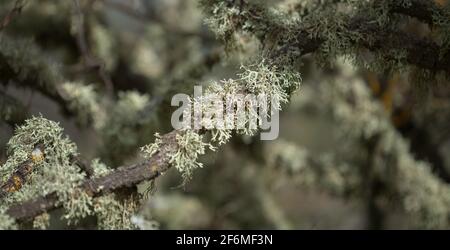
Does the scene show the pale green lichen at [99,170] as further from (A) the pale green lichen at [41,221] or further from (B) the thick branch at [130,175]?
(A) the pale green lichen at [41,221]

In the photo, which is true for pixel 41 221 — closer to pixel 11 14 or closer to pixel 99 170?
pixel 99 170

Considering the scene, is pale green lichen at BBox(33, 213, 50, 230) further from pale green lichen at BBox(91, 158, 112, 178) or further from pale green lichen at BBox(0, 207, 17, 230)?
pale green lichen at BBox(91, 158, 112, 178)

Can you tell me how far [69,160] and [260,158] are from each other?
1.94 metres

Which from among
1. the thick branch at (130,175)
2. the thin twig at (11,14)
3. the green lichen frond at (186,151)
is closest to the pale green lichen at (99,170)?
the thick branch at (130,175)

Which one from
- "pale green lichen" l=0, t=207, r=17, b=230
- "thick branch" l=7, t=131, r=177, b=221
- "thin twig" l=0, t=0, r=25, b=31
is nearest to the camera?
"pale green lichen" l=0, t=207, r=17, b=230

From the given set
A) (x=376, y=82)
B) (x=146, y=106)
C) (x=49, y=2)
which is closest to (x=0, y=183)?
(x=146, y=106)

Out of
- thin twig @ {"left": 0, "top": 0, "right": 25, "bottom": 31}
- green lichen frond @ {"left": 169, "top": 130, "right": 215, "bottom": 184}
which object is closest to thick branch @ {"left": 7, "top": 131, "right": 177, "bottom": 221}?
green lichen frond @ {"left": 169, "top": 130, "right": 215, "bottom": 184}

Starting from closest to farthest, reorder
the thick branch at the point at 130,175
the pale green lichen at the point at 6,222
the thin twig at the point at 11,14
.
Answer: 1. the pale green lichen at the point at 6,222
2. the thick branch at the point at 130,175
3. the thin twig at the point at 11,14

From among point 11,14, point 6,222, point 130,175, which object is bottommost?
point 6,222

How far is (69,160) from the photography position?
1484 millimetres

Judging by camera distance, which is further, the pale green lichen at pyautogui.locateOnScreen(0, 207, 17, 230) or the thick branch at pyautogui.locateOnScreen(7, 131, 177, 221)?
the thick branch at pyautogui.locateOnScreen(7, 131, 177, 221)

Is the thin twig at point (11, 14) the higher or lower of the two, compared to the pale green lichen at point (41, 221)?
higher

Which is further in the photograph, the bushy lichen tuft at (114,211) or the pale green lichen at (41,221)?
the bushy lichen tuft at (114,211)

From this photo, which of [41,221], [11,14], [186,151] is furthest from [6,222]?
[11,14]
